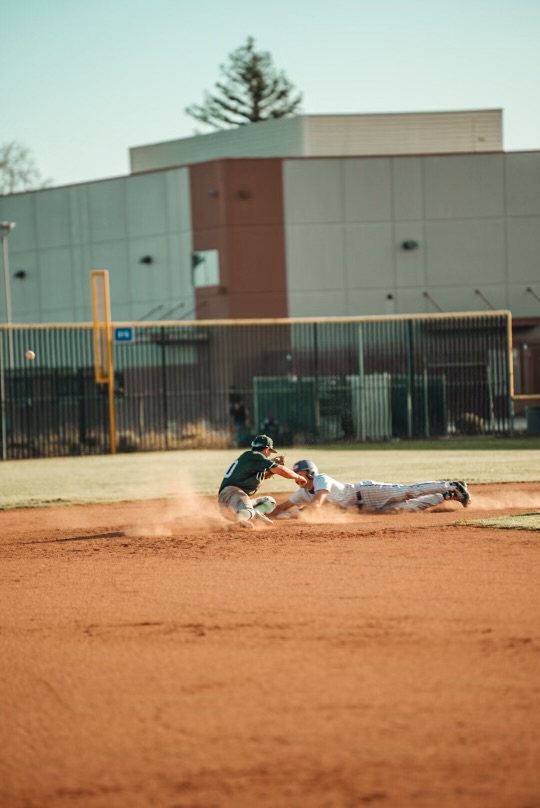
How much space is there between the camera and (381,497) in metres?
13.9

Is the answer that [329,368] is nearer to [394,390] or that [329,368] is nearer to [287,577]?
[394,390]

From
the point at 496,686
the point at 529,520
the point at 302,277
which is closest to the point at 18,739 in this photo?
the point at 496,686

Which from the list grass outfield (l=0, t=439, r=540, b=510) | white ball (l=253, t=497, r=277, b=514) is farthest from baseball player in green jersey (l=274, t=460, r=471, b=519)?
grass outfield (l=0, t=439, r=540, b=510)

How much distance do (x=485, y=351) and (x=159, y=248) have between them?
1678cm

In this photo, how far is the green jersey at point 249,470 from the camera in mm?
12938

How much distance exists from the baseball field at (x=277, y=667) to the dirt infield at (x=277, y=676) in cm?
2

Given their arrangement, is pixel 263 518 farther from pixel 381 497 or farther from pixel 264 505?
pixel 381 497

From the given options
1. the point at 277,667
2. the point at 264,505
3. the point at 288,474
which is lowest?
the point at 264,505

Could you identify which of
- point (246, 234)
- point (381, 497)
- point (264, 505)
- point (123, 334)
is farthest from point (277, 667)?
point (246, 234)

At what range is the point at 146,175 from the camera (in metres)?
45.7

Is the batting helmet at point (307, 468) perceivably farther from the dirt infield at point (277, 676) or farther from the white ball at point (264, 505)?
the dirt infield at point (277, 676)

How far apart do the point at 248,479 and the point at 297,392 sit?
68.0 feet

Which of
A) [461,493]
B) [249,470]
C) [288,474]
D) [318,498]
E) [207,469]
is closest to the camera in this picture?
[288,474]

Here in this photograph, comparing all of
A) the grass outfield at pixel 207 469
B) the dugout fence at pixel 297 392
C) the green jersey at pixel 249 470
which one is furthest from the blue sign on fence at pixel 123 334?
the green jersey at pixel 249 470
